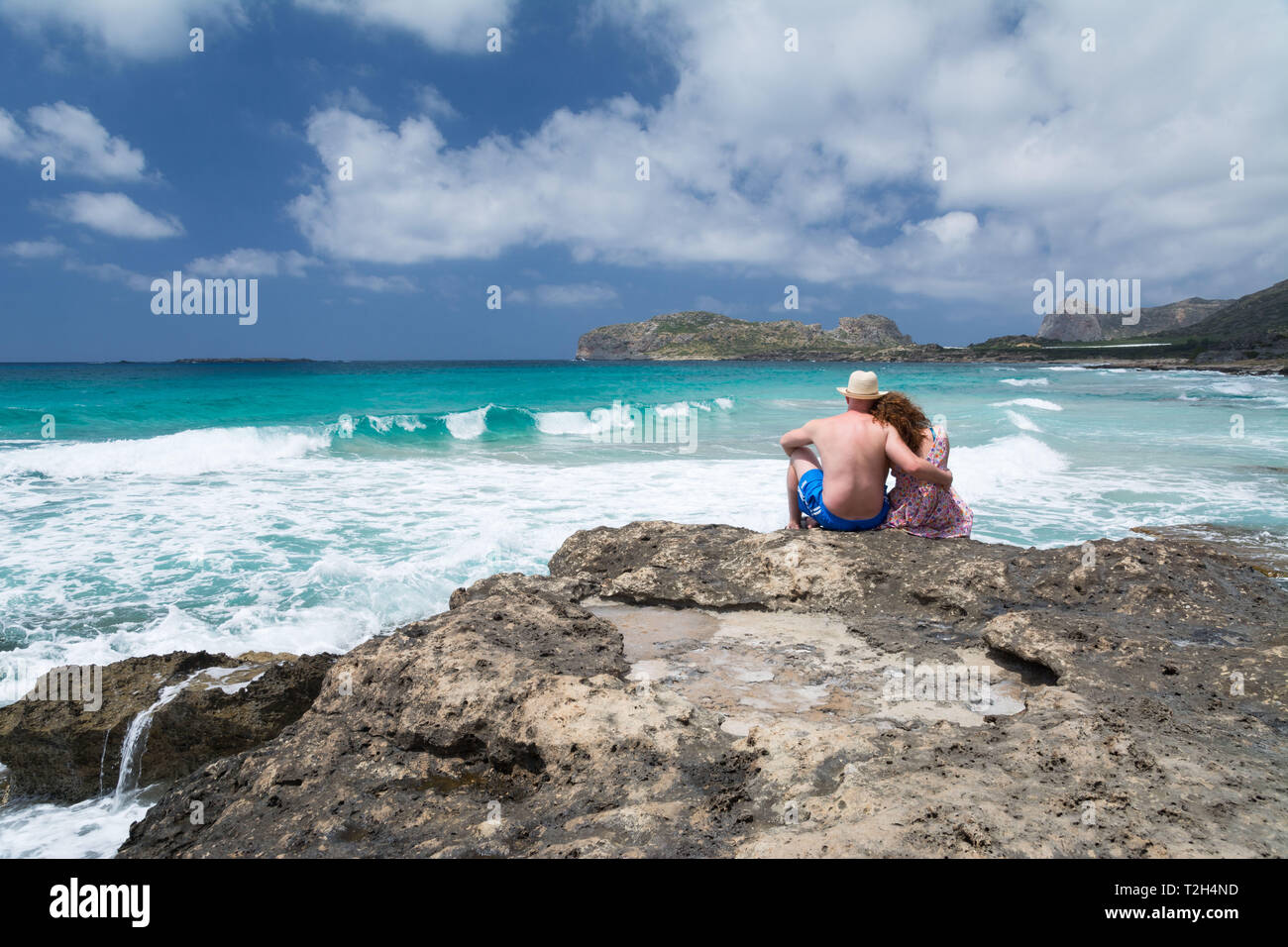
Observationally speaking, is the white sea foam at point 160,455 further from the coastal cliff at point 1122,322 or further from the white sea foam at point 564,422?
the coastal cliff at point 1122,322

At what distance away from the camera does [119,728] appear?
4012 millimetres

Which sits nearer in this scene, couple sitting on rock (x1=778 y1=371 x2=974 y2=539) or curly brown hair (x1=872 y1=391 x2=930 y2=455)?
couple sitting on rock (x1=778 y1=371 x2=974 y2=539)

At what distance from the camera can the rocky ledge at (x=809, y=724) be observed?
208 centimetres

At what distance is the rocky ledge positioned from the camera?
2.08 meters

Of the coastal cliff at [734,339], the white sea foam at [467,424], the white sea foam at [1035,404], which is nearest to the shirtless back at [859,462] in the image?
the white sea foam at [467,424]

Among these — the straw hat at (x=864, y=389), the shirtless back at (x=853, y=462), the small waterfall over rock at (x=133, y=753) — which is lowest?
the small waterfall over rock at (x=133, y=753)

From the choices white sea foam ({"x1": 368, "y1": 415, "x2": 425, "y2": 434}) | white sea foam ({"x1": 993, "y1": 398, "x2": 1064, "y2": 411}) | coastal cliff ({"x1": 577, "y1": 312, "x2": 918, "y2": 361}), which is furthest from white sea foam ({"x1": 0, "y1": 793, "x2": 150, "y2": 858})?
coastal cliff ({"x1": 577, "y1": 312, "x2": 918, "y2": 361})

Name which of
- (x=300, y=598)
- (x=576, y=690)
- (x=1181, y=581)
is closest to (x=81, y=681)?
(x=300, y=598)

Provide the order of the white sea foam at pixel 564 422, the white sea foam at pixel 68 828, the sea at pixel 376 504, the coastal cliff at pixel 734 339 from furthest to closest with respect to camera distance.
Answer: the coastal cliff at pixel 734 339 → the white sea foam at pixel 564 422 → the sea at pixel 376 504 → the white sea foam at pixel 68 828

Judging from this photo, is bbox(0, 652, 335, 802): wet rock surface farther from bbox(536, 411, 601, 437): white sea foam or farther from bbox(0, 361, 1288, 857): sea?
bbox(536, 411, 601, 437): white sea foam

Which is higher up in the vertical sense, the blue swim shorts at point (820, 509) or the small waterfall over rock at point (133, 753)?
the blue swim shorts at point (820, 509)

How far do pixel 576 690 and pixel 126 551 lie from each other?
7.37 m

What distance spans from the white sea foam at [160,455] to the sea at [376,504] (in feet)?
0.36
